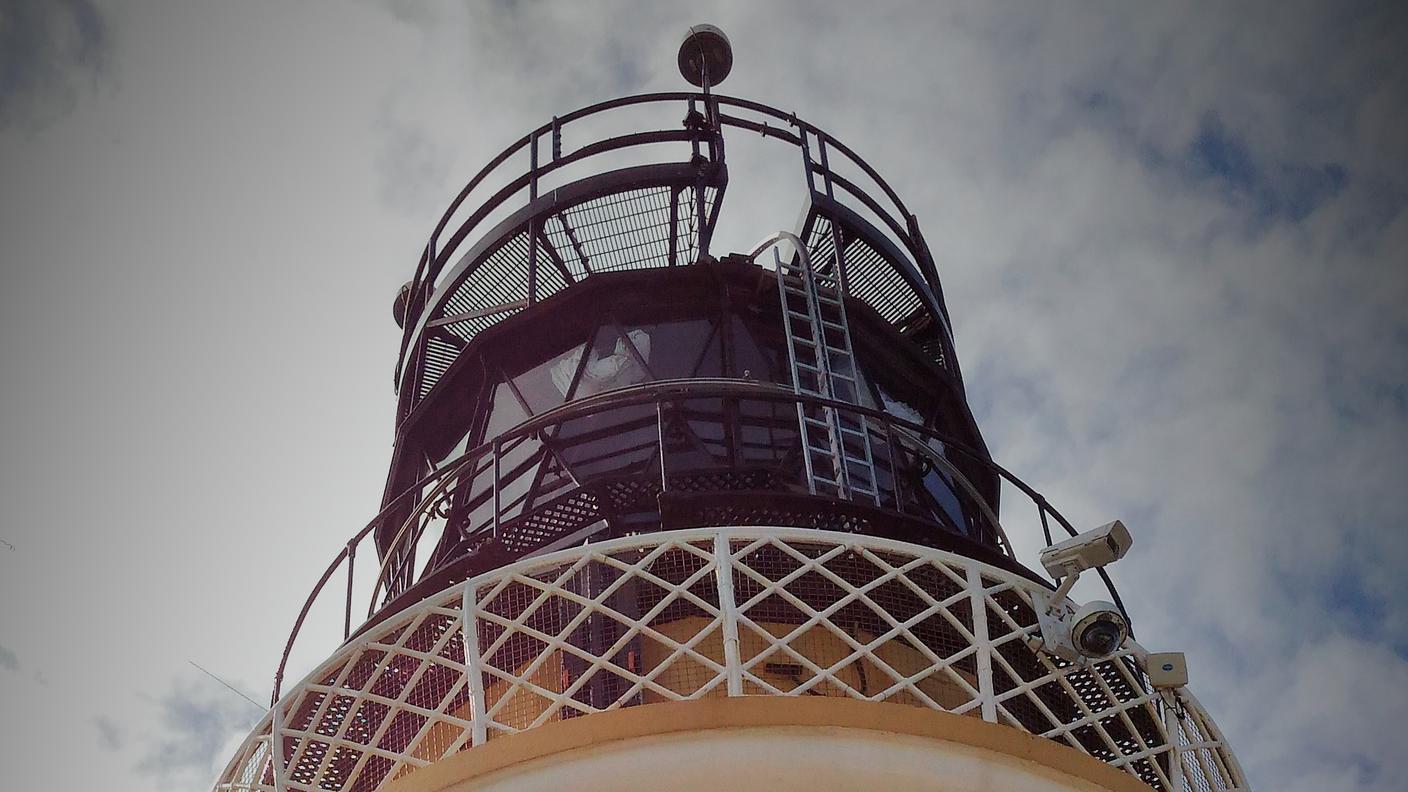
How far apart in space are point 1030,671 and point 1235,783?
5.54 ft

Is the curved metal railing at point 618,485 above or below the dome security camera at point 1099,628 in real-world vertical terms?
above

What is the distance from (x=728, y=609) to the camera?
9.64 meters

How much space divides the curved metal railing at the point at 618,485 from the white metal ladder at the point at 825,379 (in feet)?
0.69

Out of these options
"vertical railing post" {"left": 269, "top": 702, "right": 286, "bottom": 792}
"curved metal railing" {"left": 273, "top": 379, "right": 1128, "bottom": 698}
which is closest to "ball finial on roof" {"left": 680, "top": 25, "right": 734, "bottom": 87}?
"curved metal railing" {"left": 273, "top": 379, "right": 1128, "bottom": 698}

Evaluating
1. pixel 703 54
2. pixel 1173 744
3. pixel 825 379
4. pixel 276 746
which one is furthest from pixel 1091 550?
pixel 703 54

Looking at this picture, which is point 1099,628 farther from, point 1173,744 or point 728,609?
point 728,609

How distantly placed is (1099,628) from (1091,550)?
0.54 meters

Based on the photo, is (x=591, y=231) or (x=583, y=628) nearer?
(x=583, y=628)

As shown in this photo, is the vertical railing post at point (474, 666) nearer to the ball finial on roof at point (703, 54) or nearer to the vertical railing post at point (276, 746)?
the vertical railing post at point (276, 746)

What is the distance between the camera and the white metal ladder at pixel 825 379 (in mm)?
12633

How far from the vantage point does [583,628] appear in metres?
11.1

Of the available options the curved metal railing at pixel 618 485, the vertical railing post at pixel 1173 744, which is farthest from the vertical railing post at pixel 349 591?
the vertical railing post at pixel 1173 744

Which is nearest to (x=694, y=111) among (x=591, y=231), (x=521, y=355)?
(x=591, y=231)

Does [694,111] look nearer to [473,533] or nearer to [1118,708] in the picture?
[473,533]
